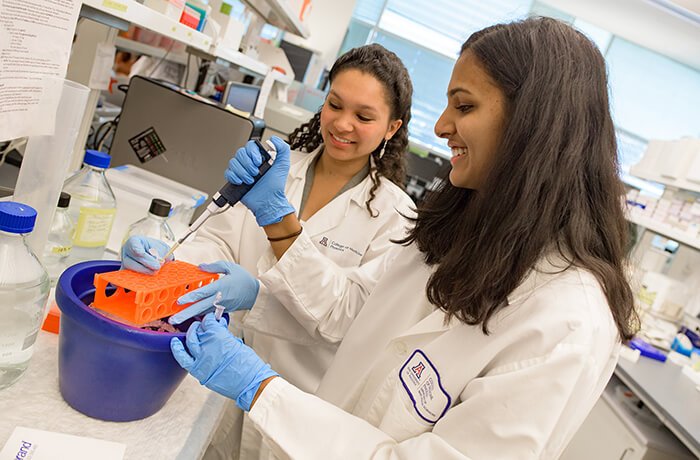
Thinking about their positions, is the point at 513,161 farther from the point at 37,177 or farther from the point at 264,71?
the point at 264,71

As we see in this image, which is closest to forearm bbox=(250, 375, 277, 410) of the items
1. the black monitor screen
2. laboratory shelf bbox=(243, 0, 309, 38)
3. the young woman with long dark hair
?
the young woman with long dark hair

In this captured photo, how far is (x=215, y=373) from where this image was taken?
88 centimetres

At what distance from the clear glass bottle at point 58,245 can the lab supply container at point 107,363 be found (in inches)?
13.9

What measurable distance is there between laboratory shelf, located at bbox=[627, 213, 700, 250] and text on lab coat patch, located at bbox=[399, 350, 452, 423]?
2310 mm

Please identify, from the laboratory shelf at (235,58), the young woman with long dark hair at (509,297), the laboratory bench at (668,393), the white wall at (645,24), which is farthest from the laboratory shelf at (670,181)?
the young woman with long dark hair at (509,297)

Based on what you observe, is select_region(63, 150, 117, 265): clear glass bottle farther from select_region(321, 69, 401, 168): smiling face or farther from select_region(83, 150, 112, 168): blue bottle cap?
select_region(321, 69, 401, 168): smiling face

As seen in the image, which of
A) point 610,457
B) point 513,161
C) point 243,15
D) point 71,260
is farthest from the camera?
A: point 243,15

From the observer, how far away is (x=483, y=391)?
78 cm

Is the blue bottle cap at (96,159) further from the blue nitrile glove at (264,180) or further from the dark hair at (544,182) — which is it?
the dark hair at (544,182)

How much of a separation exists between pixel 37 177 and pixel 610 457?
92.0 inches

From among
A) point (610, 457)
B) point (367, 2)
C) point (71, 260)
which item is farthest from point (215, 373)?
point (367, 2)

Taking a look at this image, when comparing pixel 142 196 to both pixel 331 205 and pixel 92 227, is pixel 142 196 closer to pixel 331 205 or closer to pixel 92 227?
pixel 92 227

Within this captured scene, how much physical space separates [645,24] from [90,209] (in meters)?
6.36

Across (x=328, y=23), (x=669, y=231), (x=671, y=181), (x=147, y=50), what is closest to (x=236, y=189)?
(x=147, y=50)
